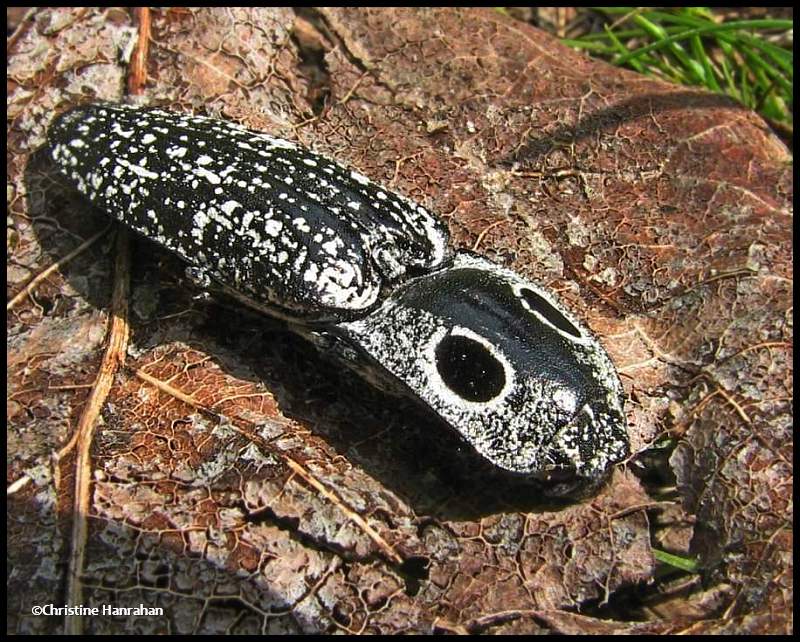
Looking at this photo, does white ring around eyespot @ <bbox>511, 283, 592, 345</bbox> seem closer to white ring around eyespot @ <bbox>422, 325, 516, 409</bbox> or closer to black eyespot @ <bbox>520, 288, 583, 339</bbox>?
black eyespot @ <bbox>520, 288, 583, 339</bbox>

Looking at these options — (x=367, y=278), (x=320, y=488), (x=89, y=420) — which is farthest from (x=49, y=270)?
(x=320, y=488)

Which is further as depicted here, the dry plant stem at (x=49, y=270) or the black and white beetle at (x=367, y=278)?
the dry plant stem at (x=49, y=270)

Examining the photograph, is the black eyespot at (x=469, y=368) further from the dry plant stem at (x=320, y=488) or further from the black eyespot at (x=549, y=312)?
the dry plant stem at (x=320, y=488)

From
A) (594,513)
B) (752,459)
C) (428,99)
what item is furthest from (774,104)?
(594,513)

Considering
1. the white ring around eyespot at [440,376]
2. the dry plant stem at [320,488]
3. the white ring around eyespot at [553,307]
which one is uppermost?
the white ring around eyespot at [553,307]

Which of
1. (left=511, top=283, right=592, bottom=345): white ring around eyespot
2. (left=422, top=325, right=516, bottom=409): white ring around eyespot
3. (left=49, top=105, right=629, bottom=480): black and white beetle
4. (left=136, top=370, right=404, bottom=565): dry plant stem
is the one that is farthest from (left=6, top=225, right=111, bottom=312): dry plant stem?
(left=511, top=283, right=592, bottom=345): white ring around eyespot

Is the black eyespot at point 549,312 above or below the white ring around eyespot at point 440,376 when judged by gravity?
above

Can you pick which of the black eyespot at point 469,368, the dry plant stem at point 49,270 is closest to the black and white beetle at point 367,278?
the black eyespot at point 469,368

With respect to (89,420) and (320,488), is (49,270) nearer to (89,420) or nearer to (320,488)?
(89,420)
